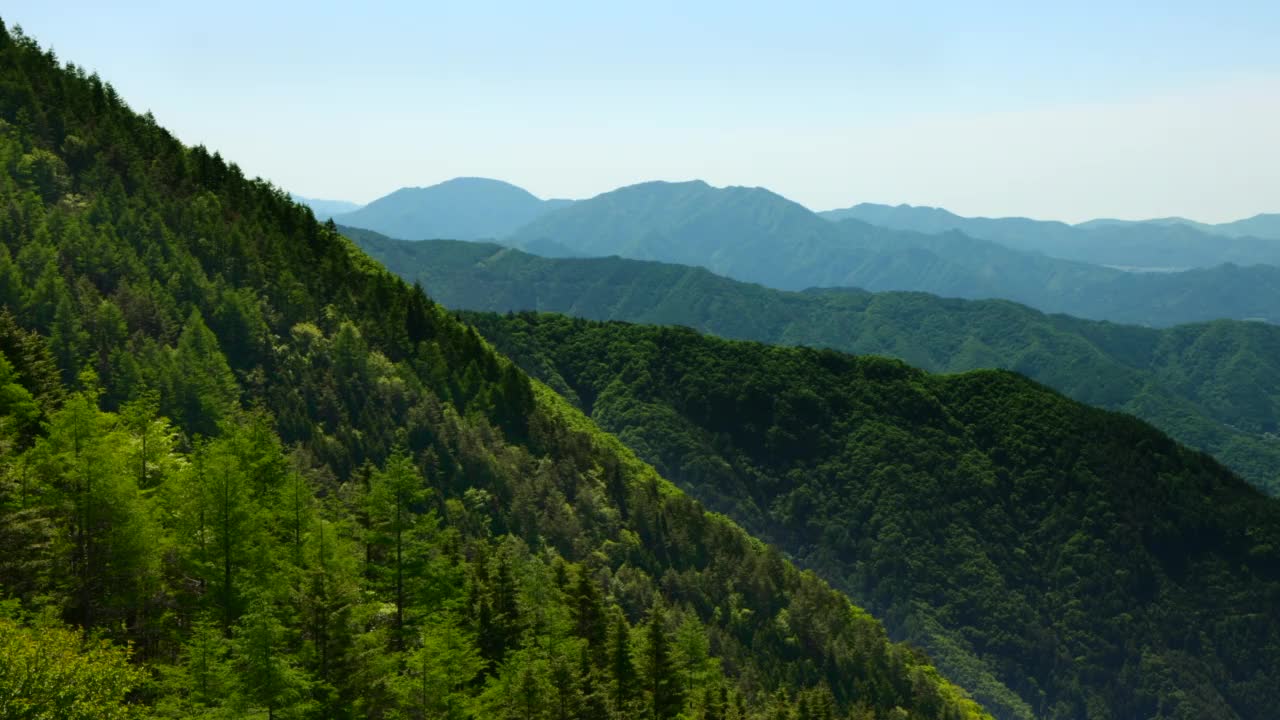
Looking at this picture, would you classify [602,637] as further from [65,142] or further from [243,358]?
[65,142]

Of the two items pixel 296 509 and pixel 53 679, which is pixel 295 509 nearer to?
pixel 296 509

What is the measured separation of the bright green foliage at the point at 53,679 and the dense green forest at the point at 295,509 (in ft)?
0.37

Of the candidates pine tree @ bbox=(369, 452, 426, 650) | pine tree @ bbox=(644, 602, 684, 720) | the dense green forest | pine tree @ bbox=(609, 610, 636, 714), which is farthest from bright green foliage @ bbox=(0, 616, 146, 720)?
pine tree @ bbox=(644, 602, 684, 720)

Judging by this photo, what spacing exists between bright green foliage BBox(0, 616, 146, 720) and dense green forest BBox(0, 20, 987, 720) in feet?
0.37

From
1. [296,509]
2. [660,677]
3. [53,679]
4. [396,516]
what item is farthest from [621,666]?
[53,679]

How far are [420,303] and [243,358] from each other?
39.3 m

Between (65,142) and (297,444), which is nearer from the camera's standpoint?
(297,444)

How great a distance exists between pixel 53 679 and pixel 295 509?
23.9 meters

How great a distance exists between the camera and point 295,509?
54.4m

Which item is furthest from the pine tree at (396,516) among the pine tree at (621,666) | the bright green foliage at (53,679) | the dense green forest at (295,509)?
the bright green foliage at (53,679)

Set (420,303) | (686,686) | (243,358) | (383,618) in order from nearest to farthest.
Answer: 1. (383,618)
2. (686,686)
3. (243,358)
4. (420,303)

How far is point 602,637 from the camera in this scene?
61375 mm

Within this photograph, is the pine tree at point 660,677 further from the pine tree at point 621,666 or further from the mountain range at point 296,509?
the pine tree at point 621,666

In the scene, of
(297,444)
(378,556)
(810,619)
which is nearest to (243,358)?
(297,444)
